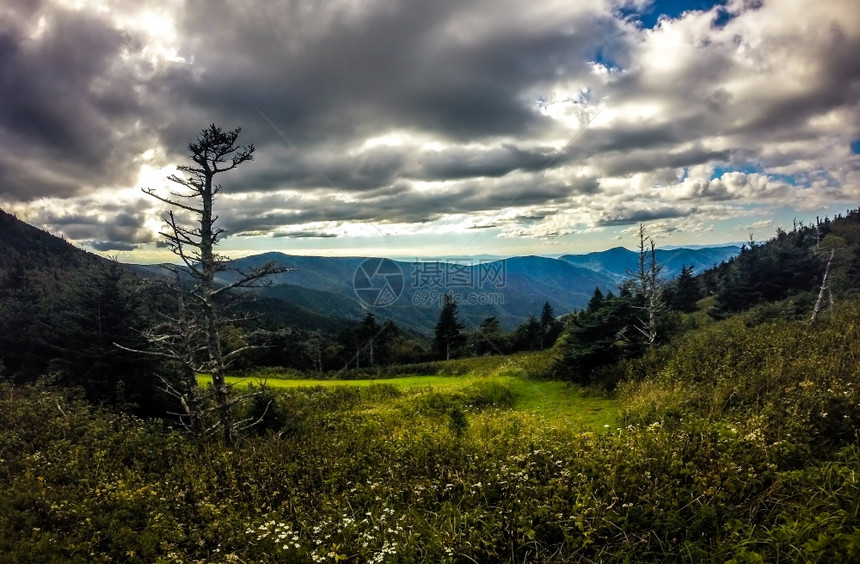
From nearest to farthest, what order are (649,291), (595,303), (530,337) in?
(649,291)
(595,303)
(530,337)

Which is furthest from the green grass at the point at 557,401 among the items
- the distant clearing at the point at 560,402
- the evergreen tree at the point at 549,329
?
the evergreen tree at the point at 549,329

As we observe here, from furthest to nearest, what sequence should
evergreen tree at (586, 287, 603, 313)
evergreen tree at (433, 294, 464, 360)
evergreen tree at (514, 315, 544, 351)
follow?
evergreen tree at (514, 315, 544, 351), evergreen tree at (433, 294, 464, 360), evergreen tree at (586, 287, 603, 313)

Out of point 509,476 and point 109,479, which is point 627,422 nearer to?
point 509,476

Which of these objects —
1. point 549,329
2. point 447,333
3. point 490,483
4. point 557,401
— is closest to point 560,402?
point 557,401

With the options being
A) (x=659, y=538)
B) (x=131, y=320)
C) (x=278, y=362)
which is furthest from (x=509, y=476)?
(x=278, y=362)

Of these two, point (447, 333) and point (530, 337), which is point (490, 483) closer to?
point (447, 333)

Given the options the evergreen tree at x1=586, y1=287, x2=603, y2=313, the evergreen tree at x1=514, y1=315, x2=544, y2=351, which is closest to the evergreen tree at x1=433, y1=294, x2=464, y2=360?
the evergreen tree at x1=514, y1=315, x2=544, y2=351

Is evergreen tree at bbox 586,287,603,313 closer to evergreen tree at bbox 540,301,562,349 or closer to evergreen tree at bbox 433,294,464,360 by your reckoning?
evergreen tree at bbox 433,294,464,360

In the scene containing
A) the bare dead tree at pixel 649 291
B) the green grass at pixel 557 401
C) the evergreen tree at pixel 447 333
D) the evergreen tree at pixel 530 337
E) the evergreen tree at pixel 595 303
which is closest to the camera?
the green grass at pixel 557 401

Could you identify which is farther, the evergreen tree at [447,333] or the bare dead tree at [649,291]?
the evergreen tree at [447,333]

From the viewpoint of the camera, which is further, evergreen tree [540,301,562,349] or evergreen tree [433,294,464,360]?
evergreen tree [540,301,562,349]

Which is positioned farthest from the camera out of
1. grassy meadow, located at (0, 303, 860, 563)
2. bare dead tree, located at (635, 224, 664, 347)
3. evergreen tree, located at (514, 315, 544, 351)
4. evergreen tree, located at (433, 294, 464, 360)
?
evergreen tree, located at (514, 315, 544, 351)

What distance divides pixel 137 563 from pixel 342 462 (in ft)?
12.0

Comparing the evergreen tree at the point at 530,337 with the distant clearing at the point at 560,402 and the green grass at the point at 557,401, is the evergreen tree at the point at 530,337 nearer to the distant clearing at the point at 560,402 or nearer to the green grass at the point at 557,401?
the green grass at the point at 557,401
